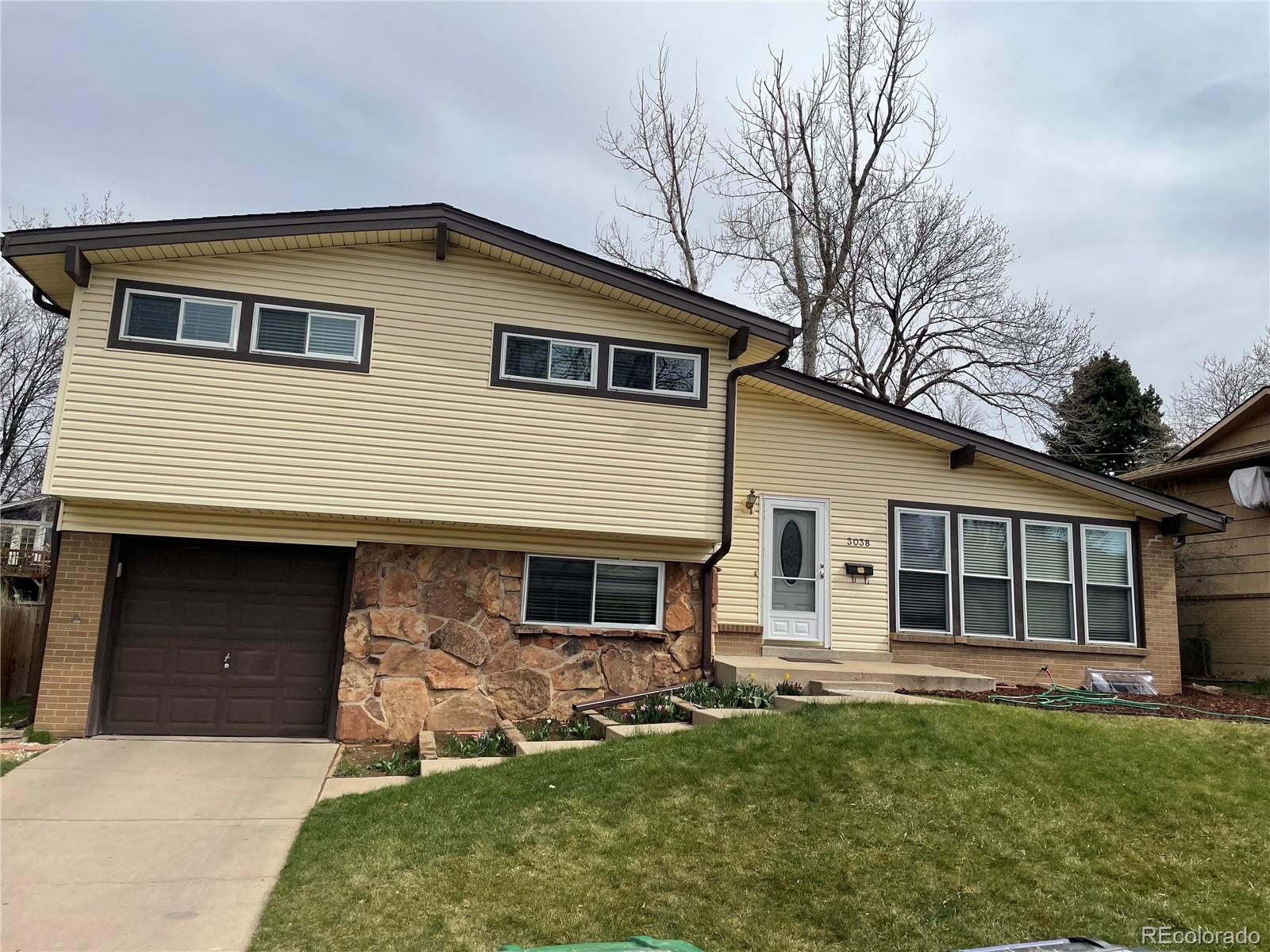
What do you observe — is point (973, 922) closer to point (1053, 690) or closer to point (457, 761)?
point (457, 761)

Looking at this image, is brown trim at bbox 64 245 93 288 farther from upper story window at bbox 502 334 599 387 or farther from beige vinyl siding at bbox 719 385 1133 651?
beige vinyl siding at bbox 719 385 1133 651

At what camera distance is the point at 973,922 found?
177 inches

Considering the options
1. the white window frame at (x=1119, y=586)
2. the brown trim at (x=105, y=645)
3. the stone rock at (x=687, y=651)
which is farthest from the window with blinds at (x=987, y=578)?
the brown trim at (x=105, y=645)

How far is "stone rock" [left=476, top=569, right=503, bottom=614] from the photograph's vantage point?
33.5 feet

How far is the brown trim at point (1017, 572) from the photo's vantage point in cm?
1196

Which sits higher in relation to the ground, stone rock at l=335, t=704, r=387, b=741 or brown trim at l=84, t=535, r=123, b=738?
brown trim at l=84, t=535, r=123, b=738

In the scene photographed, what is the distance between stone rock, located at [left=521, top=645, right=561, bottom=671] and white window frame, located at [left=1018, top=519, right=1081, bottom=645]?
6.88 m

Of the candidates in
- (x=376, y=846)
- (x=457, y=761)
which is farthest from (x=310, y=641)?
(x=376, y=846)

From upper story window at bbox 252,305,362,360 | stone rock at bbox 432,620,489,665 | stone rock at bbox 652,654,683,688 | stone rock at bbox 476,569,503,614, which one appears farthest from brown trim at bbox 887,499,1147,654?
upper story window at bbox 252,305,362,360

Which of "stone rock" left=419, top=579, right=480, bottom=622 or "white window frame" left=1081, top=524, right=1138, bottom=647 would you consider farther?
"white window frame" left=1081, top=524, right=1138, bottom=647

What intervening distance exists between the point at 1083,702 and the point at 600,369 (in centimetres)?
698

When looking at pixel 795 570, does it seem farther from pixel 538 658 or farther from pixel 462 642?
pixel 462 642

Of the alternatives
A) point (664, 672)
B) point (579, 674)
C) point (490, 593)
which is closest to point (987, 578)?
point (664, 672)

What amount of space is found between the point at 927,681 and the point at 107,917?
26.4ft
